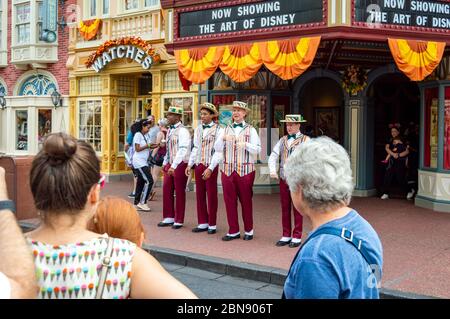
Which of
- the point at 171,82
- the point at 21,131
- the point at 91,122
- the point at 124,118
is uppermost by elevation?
the point at 171,82

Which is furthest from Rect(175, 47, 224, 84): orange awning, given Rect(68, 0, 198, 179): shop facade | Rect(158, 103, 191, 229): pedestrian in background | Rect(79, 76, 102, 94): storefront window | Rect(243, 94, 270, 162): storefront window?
Rect(79, 76, 102, 94): storefront window

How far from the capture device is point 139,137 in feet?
36.2

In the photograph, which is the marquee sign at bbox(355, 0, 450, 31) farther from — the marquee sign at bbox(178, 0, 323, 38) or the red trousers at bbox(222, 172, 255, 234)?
the red trousers at bbox(222, 172, 255, 234)

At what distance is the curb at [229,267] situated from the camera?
259 inches

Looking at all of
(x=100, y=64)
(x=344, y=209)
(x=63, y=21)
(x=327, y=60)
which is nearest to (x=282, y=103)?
(x=327, y=60)

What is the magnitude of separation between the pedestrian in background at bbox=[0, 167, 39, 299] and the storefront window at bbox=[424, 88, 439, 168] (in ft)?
34.7

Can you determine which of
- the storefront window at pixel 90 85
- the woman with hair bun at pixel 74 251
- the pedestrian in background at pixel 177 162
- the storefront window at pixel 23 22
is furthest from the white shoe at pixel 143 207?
the storefront window at pixel 23 22

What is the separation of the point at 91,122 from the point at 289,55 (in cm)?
953

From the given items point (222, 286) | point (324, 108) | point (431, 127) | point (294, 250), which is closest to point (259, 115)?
point (324, 108)

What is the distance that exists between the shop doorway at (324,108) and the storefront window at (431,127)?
3.51 metres

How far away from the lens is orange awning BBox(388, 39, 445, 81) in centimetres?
978

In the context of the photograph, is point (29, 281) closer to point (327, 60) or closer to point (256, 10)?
point (256, 10)

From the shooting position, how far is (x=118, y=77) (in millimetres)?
17391

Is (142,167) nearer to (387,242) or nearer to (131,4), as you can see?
(387,242)
